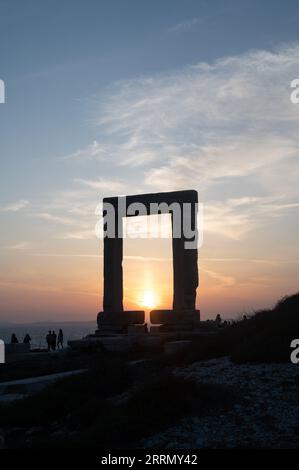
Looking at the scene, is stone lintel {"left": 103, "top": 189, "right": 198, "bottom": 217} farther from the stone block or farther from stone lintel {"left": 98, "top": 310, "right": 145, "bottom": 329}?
the stone block

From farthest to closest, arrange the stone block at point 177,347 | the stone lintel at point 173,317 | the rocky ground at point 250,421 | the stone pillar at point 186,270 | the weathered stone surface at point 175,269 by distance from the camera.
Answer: the stone pillar at point 186,270 → the weathered stone surface at point 175,269 → the stone lintel at point 173,317 → the stone block at point 177,347 → the rocky ground at point 250,421

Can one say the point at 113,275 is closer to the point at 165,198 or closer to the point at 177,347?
the point at 165,198

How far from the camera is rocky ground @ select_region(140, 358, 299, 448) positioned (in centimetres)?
873

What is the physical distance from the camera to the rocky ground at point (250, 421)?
28.6 ft

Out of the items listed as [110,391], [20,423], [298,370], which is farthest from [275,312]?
[20,423]

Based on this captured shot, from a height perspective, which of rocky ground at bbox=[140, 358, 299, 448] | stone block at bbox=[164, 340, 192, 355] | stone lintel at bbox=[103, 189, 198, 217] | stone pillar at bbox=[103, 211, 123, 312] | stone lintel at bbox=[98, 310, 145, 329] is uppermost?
stone lintel at bbox=[103, 189, 198, 217]

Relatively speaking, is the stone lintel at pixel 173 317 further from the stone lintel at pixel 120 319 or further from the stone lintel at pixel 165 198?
the stone lintel at pixel 165 198

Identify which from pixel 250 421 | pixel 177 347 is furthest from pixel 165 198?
pixel 250 421

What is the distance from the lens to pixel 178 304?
2845 centimetres

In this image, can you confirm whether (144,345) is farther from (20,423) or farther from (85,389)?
(20,423)

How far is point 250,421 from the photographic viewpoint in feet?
31.1

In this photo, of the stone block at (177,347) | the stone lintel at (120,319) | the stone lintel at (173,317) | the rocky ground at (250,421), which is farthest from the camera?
the stone lintel at (120,319)

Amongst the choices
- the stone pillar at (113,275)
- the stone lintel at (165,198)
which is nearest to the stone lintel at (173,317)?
the stone pillar at (113,275)

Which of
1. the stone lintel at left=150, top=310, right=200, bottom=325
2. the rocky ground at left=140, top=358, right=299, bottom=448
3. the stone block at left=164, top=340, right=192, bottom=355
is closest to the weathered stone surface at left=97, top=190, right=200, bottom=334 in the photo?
the stone lintel at left=150, top=310, right=200, bottom=325
